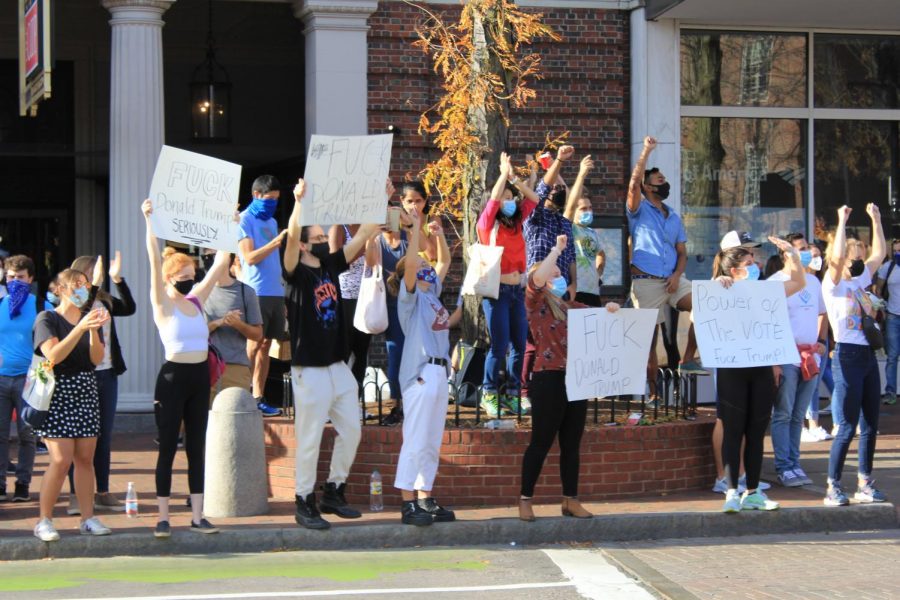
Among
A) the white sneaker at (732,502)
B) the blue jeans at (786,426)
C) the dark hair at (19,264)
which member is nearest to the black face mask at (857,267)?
the blue jeans at (786,426)

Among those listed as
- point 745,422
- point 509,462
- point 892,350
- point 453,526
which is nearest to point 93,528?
point 453,526

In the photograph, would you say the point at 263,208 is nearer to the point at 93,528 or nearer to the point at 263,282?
the point at 263,282

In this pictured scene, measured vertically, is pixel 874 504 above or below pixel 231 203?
below

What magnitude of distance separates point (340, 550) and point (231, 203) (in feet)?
8.42

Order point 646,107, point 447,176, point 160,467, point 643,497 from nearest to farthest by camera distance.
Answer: point 160,467 < point 643,497 < point 447,176 < point 646,107

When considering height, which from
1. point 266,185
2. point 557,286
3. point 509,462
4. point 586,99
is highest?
point 586,99

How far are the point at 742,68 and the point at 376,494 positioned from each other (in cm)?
937

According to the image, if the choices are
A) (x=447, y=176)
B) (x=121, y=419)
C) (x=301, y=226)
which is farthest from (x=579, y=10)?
(x=301, y=226)

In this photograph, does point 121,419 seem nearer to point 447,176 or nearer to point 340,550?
point 447,176

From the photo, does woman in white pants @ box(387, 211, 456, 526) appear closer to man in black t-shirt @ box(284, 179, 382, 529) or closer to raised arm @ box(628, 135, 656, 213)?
man in black t-shirt @ box(284, 179, 382, 529)

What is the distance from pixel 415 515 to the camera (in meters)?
9.07

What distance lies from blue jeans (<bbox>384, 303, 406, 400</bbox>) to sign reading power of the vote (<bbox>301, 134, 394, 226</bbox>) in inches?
52.0

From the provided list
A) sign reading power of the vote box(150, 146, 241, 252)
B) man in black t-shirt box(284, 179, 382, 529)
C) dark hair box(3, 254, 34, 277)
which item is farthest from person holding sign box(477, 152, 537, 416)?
dark hair box(3, 254, 34, 277)

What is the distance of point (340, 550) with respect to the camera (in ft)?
29.3
